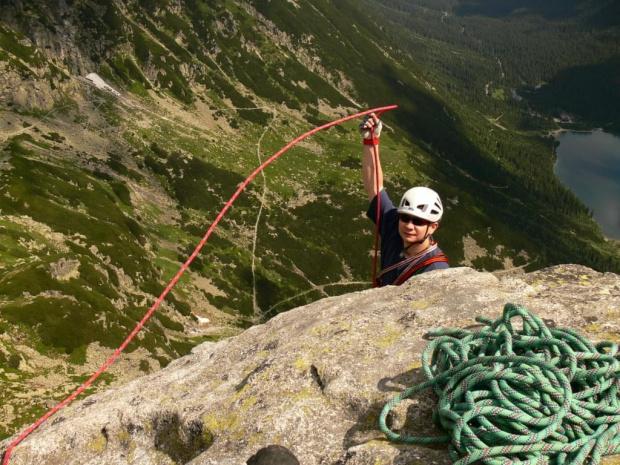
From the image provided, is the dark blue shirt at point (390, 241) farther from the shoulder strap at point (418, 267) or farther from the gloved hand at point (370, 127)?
the gloved hand at point (370, 127)

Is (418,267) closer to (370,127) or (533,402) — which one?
(370,127)

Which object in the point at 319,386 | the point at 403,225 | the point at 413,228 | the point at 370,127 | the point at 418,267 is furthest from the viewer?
the point at 370,127

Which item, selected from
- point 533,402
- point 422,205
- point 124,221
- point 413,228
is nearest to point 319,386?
point 533,402

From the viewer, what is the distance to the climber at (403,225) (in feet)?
33.9

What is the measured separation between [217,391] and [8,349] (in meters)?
43.8

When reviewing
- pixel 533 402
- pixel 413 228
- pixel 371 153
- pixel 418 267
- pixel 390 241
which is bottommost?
pixel 418 267

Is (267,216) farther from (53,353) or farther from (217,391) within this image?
(217,391)

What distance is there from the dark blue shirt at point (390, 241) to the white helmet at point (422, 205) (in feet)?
3.25

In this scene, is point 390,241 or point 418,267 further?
point 390,241

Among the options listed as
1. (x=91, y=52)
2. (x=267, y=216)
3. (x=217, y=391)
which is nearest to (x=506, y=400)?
(x=217, y=391)

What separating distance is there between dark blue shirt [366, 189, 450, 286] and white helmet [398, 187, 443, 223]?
3.25 feet

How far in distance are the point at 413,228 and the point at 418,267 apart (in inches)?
45.0

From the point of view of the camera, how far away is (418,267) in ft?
36.3

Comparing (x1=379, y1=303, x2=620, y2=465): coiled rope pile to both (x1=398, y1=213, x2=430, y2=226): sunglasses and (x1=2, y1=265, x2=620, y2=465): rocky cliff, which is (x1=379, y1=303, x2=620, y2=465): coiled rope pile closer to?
(x1=2, y1=265, x2=620, y2=465): rocky cliff
